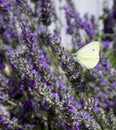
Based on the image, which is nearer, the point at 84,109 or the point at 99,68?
the point at 84,109

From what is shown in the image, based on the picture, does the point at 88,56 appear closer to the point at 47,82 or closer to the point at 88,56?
the point at 88,56

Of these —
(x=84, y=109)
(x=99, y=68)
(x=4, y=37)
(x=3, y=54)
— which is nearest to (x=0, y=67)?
(x=3, y=54)

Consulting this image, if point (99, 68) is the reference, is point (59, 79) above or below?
below

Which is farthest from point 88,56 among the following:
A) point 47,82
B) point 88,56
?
point 47,82

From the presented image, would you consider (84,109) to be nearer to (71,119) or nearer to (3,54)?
(71,119)
